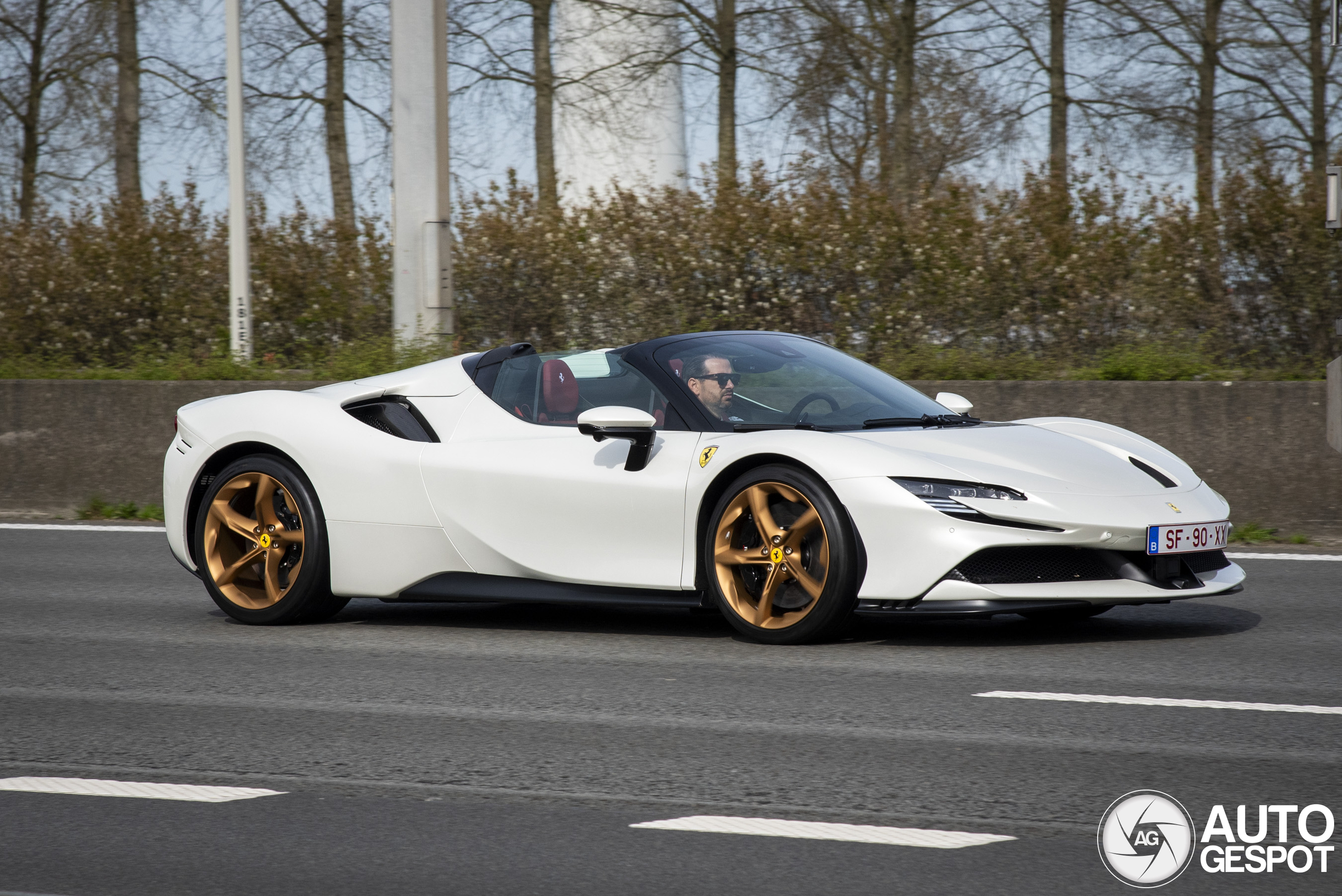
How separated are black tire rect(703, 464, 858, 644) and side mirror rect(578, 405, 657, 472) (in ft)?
1.29

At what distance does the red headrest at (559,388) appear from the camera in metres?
7.11

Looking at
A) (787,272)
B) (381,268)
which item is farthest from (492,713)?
(381,268)

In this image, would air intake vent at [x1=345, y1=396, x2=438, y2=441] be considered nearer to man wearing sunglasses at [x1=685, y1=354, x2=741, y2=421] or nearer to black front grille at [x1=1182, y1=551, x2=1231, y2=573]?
man wearing sunglasses at [x1=685, y1=354, x2=741, y2=421]

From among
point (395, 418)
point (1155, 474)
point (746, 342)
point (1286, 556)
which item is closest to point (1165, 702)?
point (1155, 474)

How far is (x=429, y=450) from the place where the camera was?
7.21 meters

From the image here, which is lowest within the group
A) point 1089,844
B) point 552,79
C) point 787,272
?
point 1089,844

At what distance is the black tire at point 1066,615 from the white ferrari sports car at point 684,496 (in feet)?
0.07

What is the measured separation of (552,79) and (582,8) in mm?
972

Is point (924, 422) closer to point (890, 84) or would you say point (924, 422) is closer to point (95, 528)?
point (95, 528)

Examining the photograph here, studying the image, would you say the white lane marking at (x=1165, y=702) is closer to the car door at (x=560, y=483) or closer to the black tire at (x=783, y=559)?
the black tire at (x=783, y=559)

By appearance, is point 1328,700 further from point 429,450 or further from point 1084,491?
point 429,450

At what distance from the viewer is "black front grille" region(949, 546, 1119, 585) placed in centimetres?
607

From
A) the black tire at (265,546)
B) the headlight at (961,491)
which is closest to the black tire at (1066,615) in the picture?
the headlight at (961,491)

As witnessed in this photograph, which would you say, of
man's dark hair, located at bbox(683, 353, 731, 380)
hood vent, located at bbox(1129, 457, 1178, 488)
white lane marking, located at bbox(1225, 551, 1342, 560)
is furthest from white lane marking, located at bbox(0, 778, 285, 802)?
white lane marking, located at bbox(1225, 551, 1342, 560)
